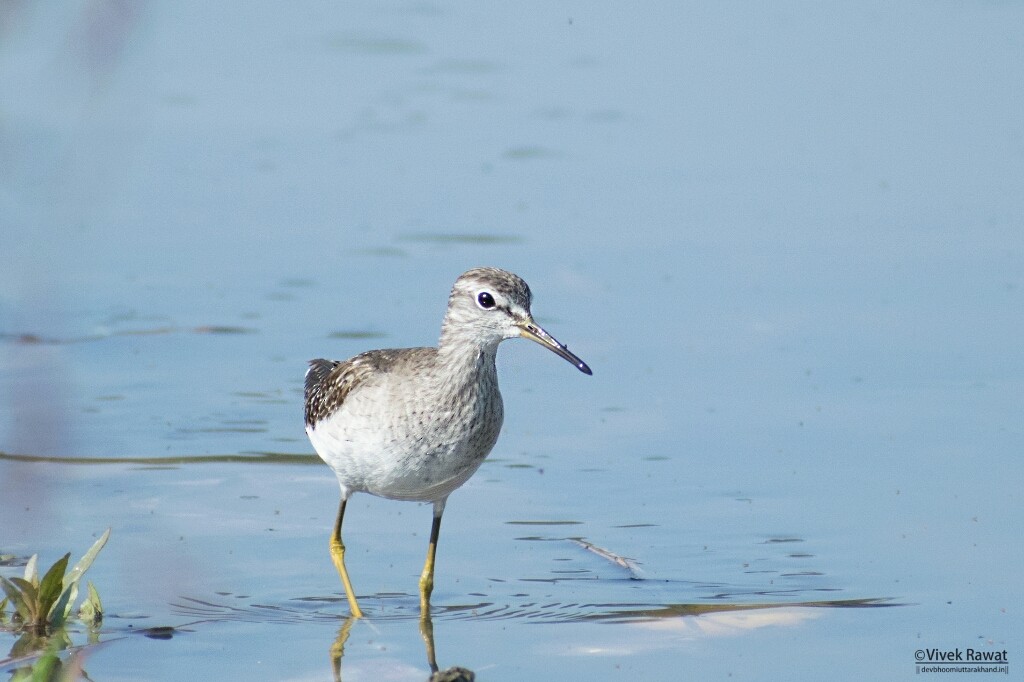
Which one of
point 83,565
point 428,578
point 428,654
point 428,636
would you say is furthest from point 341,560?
point 83,565

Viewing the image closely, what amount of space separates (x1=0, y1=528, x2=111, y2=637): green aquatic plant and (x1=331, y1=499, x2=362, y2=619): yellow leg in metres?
1.17

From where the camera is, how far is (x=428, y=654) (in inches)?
277

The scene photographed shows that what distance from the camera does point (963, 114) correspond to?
1544 centimetres

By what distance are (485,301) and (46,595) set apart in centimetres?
244

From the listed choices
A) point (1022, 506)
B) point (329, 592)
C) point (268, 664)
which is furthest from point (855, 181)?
point (268, 664)

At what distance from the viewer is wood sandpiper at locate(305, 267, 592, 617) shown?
7457 mm

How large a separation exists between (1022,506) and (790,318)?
325 centimetres

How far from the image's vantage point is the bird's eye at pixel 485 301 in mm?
7602

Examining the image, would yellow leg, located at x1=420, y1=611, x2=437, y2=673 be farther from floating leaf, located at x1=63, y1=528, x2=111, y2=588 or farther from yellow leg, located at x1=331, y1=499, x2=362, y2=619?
floating leaf, located at x1=63, y1=528, x2=111, y2=588

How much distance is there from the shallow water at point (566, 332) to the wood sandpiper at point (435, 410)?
60cm

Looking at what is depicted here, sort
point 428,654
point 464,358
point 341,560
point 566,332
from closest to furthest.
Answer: point 428,654
point 464,358
point 341,560
point 566,332

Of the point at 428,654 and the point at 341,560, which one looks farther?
the point at 341,560

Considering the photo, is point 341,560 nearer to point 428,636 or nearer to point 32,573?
point 428,636

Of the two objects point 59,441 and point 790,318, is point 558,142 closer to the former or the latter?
point 790,318
